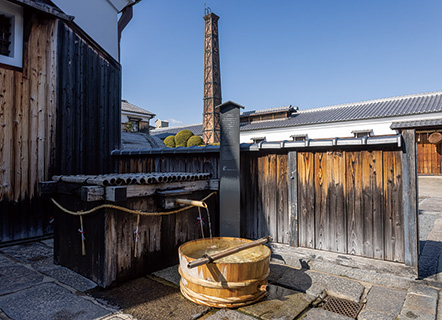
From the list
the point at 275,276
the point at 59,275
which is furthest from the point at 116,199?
the point at 275,276

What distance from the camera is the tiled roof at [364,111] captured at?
20.8 metres

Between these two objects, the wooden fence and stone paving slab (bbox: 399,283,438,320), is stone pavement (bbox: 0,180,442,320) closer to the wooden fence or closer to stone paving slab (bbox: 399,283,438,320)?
stone paving slab (bbox: 399,283,438,320)

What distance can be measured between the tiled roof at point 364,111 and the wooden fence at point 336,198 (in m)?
19.3

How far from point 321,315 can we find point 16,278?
4.45m

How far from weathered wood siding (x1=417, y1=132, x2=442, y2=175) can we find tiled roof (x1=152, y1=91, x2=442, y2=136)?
216cm

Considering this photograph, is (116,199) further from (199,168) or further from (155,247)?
(199,168)

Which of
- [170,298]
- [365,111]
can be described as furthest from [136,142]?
[365,111]

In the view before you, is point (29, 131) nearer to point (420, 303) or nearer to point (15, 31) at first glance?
point (15, 31)

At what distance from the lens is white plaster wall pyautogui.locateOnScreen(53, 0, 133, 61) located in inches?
320

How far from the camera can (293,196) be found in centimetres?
524

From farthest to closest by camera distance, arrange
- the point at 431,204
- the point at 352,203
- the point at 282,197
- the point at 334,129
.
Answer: the point at 334,129 → the point at 431,204 → the point at 282,197 → the point at 352,203

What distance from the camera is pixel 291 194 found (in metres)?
5.26

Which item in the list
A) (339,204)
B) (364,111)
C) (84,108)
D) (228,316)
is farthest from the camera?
(364,111)

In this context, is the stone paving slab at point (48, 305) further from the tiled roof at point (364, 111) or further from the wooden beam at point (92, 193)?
the tiled roof at point (364, 111)
